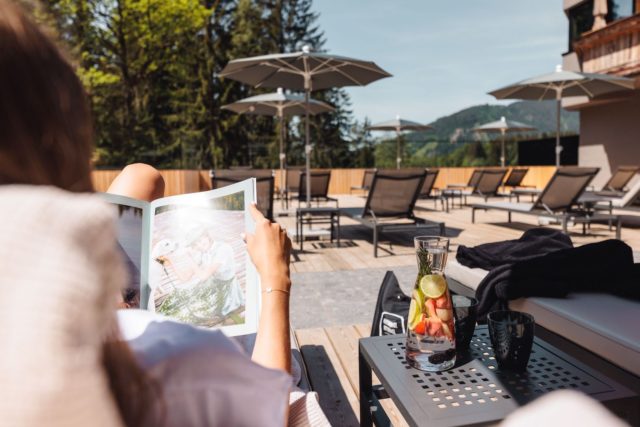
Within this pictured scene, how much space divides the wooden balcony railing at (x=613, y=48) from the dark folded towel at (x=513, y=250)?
11.4 metres

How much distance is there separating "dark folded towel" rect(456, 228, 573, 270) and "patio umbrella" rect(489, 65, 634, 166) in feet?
22.0

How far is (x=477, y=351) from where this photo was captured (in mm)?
1421

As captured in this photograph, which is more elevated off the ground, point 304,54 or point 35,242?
point 304,54

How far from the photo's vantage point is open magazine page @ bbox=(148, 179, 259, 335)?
1080mm

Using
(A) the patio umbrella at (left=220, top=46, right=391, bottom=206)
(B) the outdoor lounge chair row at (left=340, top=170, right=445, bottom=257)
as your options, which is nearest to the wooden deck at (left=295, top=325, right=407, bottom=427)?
(B) the outdoor lounge chair row at (left=340, top=170, right=445, bottom=257)

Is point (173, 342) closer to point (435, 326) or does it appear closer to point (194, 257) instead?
point (194, 257)

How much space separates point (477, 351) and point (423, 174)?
4.49 m

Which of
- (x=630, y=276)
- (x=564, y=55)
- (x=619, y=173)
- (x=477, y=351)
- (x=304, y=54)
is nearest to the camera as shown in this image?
(x=477, y=351)

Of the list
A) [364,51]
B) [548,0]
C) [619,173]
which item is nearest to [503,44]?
[364,51]

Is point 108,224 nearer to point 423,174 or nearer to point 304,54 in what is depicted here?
point 423,174

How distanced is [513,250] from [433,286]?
4.57 ft

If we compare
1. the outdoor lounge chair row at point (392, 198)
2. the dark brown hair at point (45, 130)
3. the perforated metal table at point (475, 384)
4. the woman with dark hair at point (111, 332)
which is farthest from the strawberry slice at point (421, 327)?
the outdoor lounge chair row at point (392, 198)

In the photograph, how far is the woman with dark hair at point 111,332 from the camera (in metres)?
0.41

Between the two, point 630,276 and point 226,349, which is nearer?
point 226,349
